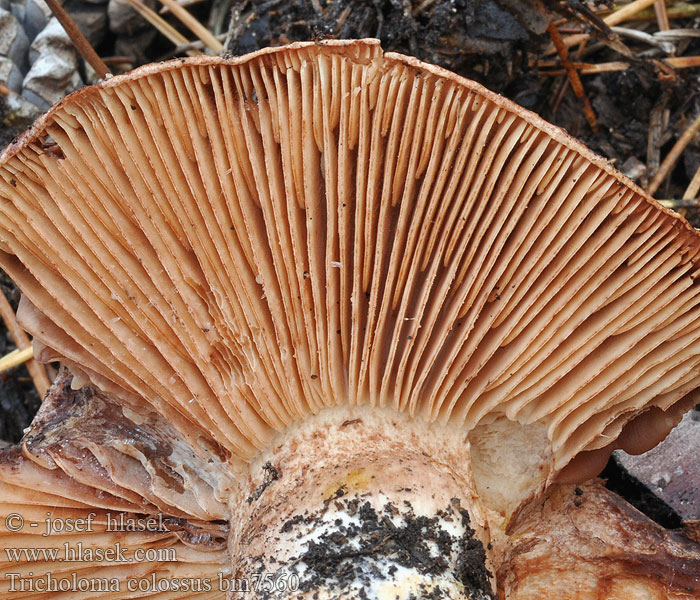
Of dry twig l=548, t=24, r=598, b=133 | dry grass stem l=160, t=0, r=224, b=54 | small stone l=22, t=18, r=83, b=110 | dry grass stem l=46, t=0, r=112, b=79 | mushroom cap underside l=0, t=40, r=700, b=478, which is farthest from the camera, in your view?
dry grass stem l=160, t=0, r=224, b=54

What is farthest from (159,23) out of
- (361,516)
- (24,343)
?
(361,516)

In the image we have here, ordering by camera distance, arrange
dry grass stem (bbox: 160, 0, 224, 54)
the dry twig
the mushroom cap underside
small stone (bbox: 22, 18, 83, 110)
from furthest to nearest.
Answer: dry grass stem (bbox: 160, 0, 224, 54)
small stone (bbox: 22, 18, 83, 110)
the dry twig
the mushroom cap underside

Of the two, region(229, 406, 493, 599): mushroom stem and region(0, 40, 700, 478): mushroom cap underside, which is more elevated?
region(0, 40, 700, 478): mushroom cap underside

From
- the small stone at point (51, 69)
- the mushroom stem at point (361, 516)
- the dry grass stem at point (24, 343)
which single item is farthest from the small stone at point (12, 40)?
the mushroom stem at point (361, 516)

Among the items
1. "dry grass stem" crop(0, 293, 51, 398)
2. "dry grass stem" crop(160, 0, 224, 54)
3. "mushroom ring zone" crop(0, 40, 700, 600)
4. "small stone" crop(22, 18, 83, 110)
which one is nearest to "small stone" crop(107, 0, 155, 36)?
"dry grass stem" crop(160, 0, 224, 54)

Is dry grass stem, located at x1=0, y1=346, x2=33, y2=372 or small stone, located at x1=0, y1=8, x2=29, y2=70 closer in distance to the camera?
dry grass stem, located at x1=0, y1=346, x2=33, y2=372

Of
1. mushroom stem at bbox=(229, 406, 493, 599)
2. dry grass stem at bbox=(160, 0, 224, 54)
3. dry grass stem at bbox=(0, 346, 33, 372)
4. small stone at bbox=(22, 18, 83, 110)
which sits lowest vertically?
mushroom stem at bbox=(229, 406, 493, 599)

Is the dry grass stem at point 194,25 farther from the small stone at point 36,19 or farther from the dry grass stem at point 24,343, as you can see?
the dry grass stem at point 24,343

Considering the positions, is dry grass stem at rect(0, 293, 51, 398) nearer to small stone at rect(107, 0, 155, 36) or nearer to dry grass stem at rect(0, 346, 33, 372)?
dry grass stem at rect(0, 346, 33, 372)

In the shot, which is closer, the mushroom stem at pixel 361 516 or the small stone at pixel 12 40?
the mushroom stem at pixel 361 516

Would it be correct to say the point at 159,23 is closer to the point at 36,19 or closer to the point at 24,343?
the point at 36,19
